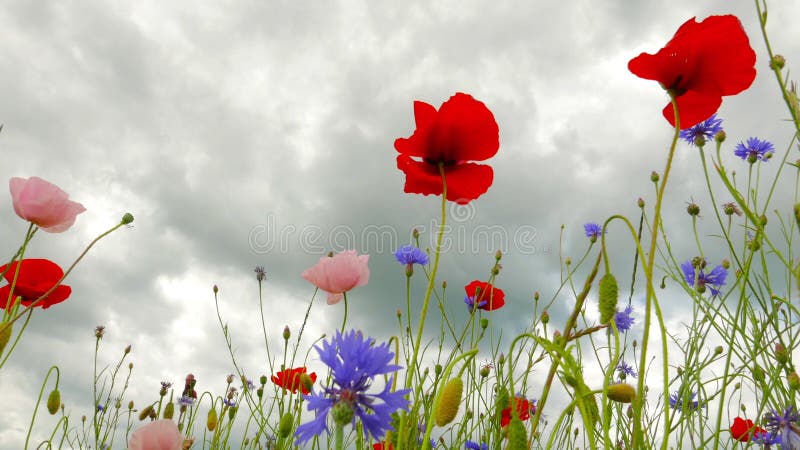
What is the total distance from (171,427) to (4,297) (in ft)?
2.83

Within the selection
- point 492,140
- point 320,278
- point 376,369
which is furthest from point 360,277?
point 376,369

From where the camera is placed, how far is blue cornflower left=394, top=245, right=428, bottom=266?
2.40 meters

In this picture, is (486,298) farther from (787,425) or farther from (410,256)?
(787,425)

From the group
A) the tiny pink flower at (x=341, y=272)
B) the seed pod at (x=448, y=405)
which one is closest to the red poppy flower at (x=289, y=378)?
the tiny pink flower at (x=341, y=272)

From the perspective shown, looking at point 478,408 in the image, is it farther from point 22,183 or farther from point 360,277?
point 22,183

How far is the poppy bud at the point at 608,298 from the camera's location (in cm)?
91

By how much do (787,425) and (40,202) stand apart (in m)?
2.07

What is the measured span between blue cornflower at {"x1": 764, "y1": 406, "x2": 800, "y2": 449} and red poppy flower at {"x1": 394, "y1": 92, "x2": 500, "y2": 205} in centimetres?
103

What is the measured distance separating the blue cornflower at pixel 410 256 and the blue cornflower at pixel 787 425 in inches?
53.2

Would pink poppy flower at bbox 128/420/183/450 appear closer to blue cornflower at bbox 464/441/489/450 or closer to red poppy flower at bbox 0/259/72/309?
red poppy flower at bbox 0/259/72/309

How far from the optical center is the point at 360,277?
4.56 feet

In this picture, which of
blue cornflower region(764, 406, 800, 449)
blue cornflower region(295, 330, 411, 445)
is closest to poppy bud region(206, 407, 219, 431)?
blue cornflower region(295, 330, 411, 445)

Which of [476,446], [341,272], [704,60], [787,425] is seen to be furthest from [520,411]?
A: [704,60]

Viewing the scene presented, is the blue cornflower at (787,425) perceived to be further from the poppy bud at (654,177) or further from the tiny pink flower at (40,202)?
the tiny pink flower at (40,202)
